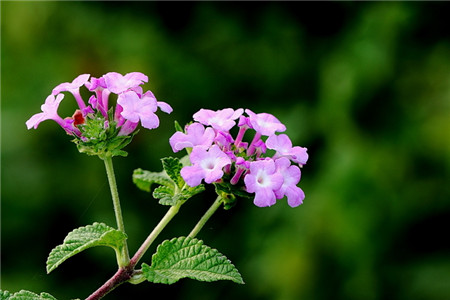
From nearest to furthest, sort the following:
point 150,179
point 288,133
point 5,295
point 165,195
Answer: point 5,295 < point 165,195 < point 150,179 < point 288,133

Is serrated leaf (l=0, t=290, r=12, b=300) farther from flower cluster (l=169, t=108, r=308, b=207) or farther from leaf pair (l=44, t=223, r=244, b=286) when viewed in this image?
flower cluster (l=169, t=108, r=308, b=207)

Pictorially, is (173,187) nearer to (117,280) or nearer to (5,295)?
(117,280)

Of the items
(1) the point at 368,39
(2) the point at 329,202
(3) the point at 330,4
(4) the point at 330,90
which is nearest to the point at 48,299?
(2) the point at 329,202

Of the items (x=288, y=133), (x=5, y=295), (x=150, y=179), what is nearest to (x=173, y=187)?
(x=150, y=179)

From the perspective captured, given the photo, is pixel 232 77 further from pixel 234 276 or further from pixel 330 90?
pixel 234 276

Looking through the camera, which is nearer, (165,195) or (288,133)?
(165,195)

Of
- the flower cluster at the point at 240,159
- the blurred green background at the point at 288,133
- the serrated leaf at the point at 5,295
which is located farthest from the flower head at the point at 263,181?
the blurred green background at the point at 288,133

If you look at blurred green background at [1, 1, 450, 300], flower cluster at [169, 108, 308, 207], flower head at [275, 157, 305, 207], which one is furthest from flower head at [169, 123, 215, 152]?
blurred green background at [1, 1, 450, 300]

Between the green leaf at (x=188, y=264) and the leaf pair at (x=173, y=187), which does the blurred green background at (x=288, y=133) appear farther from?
the green leaf at (x=188, y=264)
